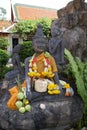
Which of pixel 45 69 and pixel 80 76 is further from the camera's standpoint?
pixel 80 76

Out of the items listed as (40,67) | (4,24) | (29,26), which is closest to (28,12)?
(4,24)

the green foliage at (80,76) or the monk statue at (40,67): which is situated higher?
the monk statue at (40,67)

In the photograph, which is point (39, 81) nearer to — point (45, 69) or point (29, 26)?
point (45, 69)

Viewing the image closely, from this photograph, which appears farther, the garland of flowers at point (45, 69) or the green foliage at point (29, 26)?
the green foliage at point (29, 26)

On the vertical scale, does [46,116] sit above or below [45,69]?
below

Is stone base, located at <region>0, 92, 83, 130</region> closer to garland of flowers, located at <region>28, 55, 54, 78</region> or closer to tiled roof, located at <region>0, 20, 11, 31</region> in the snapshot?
garland of flowers, located at <region>28, 55, 54, 78</region>

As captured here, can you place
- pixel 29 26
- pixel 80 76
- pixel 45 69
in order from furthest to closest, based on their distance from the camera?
pixel 29 26 < pixel 80 76 < pixel 45 69

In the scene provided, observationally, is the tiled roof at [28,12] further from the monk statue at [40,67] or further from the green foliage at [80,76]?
the monk statue at [40,67]

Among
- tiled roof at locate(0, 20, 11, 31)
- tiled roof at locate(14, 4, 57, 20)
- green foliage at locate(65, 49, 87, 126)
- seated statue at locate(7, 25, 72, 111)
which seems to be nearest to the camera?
seated statue at locate(7, 25, 72, 111)

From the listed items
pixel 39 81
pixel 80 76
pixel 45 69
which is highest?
pixel 45 69

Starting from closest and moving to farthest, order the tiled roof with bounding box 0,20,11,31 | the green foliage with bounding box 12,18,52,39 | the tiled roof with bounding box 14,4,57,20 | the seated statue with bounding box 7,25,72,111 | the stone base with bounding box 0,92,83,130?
the stone base with bounding box 0,92,83,130
the seated statue with bounding box 7,25,72,111
the green foliage with bounding box 12,18,52,39
the tiled roof with bounding box 0,20,11,31
the tiled roof with bounding box 14,4,57,20

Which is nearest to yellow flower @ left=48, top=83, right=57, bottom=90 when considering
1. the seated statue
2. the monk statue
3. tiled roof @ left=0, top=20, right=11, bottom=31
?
the seated statue

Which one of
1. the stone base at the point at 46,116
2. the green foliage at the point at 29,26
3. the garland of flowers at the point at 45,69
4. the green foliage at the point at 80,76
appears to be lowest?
the green foliage at the point at 29,26

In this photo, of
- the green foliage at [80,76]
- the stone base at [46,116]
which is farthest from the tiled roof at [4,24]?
the stone base at [46,116]
